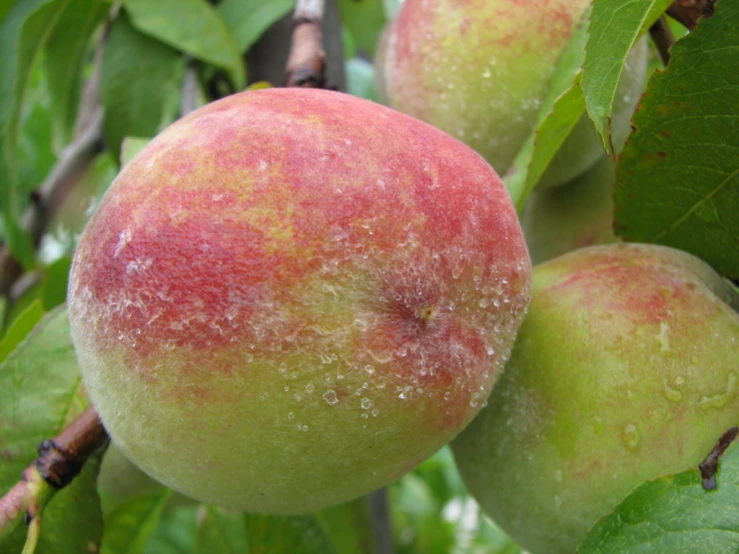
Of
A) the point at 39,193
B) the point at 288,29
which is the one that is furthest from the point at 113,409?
the point at 39,193

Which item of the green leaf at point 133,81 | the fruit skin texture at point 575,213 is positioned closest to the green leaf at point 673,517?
the fruit skin texture at point 575,213

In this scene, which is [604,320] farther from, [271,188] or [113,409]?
[113,409]

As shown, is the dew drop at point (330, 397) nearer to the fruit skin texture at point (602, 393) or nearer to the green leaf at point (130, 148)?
the fruit skin texture at point (602, 393)

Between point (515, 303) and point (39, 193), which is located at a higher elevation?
point (515, 303)

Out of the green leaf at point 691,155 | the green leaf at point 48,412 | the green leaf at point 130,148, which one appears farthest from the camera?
the green leaf at point 130,148

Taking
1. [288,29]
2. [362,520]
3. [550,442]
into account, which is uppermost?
[288,29]

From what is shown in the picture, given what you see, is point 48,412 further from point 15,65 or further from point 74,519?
point 15,65

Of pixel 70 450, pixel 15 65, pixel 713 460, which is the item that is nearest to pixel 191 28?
pixel 15 65

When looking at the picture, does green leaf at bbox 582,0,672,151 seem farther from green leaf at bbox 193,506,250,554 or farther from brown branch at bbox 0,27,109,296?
brown branch at bbox 0,27,109,296
